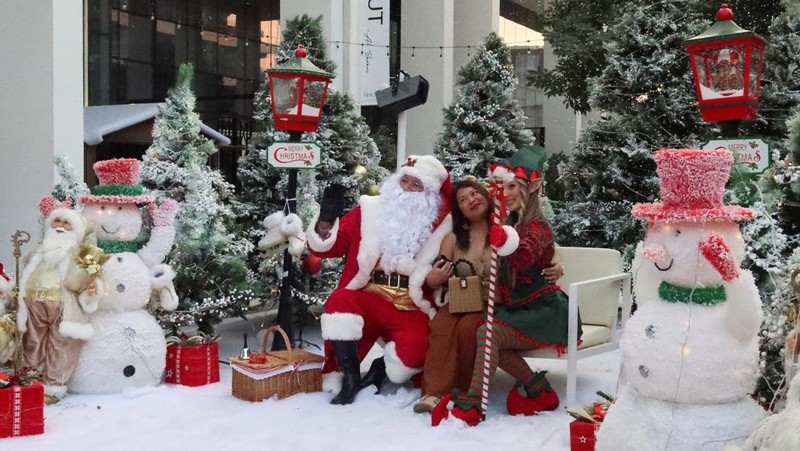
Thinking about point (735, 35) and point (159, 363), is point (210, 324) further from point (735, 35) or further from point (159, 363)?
point (735, 35)

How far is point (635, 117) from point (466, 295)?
3183mm

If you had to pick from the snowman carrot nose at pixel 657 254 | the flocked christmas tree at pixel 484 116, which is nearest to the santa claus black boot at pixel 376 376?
the snowman carrot nose at pixel 657 254

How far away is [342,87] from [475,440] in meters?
6.23

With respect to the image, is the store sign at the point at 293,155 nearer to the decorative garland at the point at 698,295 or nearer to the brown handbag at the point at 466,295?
the brown handbag at the point at 466,295

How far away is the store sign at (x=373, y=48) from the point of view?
931cm

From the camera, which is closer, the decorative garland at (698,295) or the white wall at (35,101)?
the decorative garland at (698,295)

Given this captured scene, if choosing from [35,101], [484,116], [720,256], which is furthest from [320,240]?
[484,116]

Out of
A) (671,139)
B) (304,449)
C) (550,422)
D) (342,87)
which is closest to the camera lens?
(304,449)

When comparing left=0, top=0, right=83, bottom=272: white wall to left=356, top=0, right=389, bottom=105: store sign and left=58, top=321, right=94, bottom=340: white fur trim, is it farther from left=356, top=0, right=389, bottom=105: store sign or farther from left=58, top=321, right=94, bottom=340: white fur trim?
left=356, top=0, right=389, bottom=105: store sign

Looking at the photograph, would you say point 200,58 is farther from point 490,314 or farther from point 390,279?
point 490,314

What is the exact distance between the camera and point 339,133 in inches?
277

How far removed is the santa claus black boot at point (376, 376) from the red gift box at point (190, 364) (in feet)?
3.39

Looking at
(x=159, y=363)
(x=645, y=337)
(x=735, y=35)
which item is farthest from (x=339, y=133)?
(x=645, y=337)

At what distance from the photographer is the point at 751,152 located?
434cm
